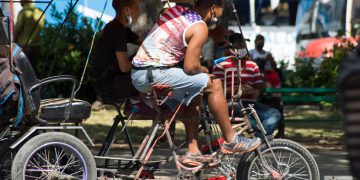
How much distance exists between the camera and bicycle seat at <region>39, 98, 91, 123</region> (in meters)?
6.82

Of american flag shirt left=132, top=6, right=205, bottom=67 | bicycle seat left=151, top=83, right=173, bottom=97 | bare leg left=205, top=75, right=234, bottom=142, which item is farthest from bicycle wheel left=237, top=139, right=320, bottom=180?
american flag shirt left=132, top=6, right=205, bottom=67

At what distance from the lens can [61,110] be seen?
22.5 ft

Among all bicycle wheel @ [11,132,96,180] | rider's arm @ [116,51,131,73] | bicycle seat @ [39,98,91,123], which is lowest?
bicycle wheel @ [11,132,96,180]

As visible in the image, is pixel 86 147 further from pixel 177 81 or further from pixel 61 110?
pixel 177 81

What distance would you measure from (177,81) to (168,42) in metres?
0.32

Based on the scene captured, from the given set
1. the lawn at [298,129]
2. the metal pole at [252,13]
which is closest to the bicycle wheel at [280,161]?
the lawn at [298,129]

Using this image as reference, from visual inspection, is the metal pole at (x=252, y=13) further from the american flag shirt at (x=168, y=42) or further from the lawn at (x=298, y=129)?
the american flag shirt at (x=168, y=42)

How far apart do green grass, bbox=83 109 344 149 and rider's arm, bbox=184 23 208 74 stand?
13.9ft

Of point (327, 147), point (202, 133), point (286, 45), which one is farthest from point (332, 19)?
point (202, 133)

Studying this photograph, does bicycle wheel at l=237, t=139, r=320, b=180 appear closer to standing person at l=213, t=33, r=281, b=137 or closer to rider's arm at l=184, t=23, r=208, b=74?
rider's arm at l=184, t=23, r=208, b=74

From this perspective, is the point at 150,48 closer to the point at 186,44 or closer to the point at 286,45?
the point at 186,44

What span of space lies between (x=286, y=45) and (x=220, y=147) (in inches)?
752

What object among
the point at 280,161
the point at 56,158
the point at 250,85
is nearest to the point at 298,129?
the point at 250,85

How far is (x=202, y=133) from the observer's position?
728 centimetres
